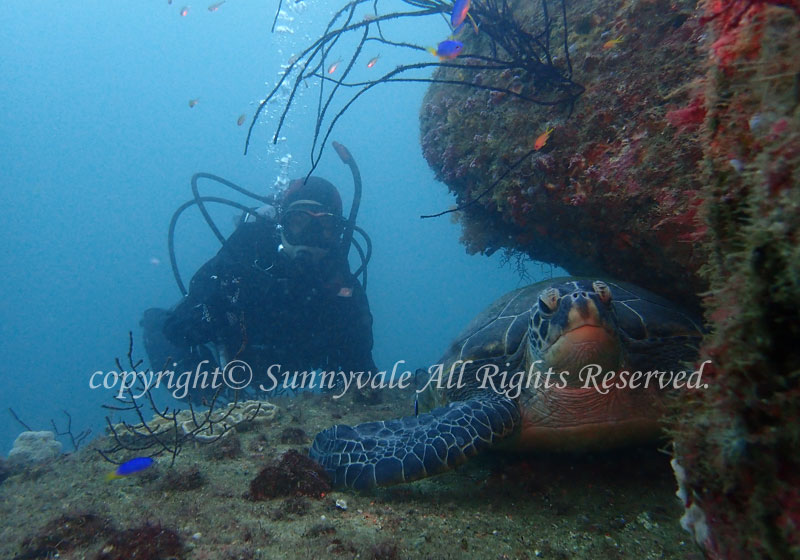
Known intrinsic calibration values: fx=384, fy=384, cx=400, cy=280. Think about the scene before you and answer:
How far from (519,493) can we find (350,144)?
379ft

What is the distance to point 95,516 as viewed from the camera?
234 centimetres

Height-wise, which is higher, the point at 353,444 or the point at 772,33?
the point at 772,33

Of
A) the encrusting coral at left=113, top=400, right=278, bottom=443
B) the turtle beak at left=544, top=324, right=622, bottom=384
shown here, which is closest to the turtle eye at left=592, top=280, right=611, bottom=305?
the turtle beak at left=544, top=324, right=622, bottom=384

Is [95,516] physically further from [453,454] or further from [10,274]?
[10,274]

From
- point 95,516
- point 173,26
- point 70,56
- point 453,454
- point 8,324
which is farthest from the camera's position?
point 70,56

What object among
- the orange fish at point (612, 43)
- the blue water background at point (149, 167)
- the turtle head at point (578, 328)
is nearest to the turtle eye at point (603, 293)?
the turtle head at point (578, 328)

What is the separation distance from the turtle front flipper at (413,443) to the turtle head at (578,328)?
0.59 metres

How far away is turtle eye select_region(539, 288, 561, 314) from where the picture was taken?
256cm

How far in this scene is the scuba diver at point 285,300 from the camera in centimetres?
722

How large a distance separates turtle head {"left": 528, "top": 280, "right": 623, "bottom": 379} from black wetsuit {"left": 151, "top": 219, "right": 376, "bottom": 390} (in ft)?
17.6

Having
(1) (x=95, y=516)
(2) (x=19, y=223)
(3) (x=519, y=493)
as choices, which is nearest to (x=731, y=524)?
(3) (x=519, y=493)

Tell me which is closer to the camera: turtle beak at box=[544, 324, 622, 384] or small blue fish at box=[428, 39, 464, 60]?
turtle beak at box=[544, 324, 622, 384]

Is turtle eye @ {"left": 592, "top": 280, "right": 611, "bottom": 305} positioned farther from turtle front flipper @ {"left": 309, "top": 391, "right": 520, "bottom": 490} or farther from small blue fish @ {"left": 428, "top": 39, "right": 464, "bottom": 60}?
small blue fish @ {"left": 428, "top": 39, "right": 464, "bottom": 60}

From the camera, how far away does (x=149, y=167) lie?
11375 cm
